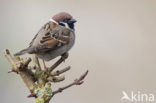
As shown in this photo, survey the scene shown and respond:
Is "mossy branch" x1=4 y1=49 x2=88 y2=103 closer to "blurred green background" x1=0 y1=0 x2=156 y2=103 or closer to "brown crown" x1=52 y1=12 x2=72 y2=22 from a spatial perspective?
"brown crown" x1=52 y1=12 x2=72 y2=22

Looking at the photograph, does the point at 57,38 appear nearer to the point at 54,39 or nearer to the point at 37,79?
the point at 54,39

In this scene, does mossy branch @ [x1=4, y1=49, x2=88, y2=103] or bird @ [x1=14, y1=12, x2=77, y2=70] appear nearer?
mossy branch @ [x1=4, y1=49, x2=88, y2=103]

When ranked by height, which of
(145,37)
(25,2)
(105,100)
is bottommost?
(105,100)

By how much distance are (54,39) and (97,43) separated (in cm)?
155

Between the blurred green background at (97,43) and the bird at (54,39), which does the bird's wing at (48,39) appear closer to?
the bird at (54,39)

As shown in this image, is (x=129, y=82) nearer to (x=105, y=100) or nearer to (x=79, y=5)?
(x=105, y=100)

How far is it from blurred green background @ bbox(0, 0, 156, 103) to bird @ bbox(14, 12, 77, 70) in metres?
0.98

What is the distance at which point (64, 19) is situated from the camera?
4.03 ft

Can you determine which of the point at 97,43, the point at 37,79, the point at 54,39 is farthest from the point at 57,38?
the point at 97,43

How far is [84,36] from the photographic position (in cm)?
312

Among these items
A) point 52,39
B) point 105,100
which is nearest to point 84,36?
point 105,100

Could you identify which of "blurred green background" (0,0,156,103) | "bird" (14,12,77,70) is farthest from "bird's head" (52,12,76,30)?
"blurred green background" (0,0,156,103)

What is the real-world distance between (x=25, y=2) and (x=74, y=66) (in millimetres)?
868

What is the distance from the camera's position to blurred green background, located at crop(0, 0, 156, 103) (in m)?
2.66
